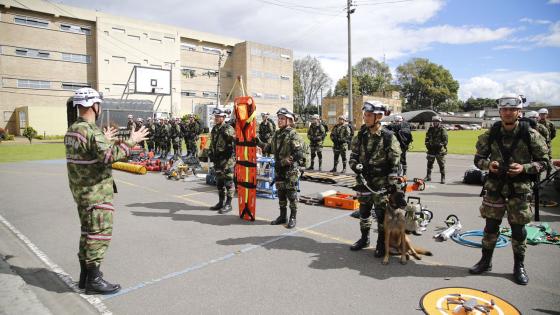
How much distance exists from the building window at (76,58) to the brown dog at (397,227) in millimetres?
51120

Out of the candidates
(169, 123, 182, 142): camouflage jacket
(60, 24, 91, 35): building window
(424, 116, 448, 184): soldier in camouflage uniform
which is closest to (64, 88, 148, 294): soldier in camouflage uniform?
(424, 116, 448, 184): soldier in camouflage uniform

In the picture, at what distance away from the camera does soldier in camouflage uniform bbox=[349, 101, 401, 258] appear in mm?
5316

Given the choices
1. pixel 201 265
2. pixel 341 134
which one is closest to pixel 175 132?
pixel 341 134

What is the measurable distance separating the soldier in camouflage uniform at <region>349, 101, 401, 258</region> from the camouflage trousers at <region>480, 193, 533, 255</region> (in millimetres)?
1287

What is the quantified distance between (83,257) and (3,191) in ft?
28.4

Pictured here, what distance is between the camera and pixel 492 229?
188 inches

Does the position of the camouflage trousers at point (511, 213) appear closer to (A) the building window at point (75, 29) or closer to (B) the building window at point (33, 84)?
(B) the building window at point (33, 84)

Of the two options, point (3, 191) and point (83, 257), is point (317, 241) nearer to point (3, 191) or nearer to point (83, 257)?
point (83, 257)

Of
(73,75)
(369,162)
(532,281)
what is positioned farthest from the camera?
(73,75)

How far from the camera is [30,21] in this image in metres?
43.0

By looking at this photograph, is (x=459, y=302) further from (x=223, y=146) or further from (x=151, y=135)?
(x=151, y=135)

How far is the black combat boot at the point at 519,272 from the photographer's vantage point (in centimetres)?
445

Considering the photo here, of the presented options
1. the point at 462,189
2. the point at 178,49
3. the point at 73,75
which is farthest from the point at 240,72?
the point at 462,189

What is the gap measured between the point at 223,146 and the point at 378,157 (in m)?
4.03
